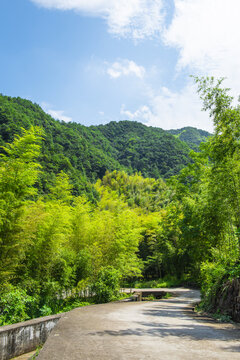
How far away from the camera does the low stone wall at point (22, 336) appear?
12.8 ft

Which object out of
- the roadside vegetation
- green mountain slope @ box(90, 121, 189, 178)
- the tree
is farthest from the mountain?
the tree

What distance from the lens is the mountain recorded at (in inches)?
1747

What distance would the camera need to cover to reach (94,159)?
74.8m

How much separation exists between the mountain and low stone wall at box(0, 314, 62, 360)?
27.9 m

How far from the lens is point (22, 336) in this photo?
423 centimetres

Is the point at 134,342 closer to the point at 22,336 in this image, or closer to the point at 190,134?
the point at 22,336

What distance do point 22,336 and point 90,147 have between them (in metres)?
76.8

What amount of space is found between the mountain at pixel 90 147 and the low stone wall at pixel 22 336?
27.9 meters

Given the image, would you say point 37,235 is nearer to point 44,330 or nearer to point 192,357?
point 44,330

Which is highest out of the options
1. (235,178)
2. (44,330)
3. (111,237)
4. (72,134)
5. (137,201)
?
(72,134)

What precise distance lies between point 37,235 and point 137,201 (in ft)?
175

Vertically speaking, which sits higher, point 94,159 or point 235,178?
point 94,159

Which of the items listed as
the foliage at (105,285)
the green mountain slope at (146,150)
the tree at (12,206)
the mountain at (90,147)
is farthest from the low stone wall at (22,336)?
the green mountain slope at (146,150)

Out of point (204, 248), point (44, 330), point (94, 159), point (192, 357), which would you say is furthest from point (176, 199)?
point (94, 159)
